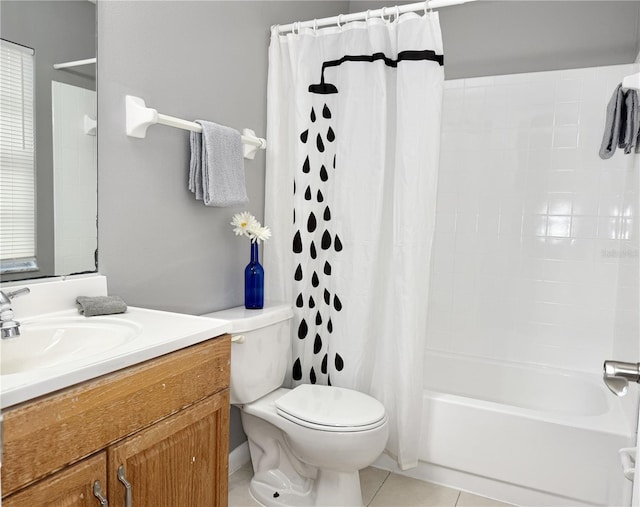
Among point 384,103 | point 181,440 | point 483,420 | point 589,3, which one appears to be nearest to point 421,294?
point 483,420

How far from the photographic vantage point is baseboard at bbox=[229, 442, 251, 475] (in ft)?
7.66

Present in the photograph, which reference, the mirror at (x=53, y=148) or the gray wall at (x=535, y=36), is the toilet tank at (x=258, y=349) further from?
the gray wall at (x=535, y=36)

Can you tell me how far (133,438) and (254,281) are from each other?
105 centimetres

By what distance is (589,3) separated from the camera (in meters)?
2.67

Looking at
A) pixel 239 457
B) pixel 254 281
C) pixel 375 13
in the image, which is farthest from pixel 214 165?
pixel 239 457

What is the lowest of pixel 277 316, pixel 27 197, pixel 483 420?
pixel 483 420

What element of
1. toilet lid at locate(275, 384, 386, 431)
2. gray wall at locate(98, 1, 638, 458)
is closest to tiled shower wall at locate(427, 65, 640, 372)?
gray wall at locate(98, 1, 638, 458)

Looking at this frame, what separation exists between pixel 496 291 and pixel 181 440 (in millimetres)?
2119

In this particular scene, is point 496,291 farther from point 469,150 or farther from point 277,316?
point 277,316

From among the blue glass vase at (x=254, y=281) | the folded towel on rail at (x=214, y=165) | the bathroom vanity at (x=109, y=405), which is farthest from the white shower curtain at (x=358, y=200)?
the bathroom vanity at (x=109, y=405)

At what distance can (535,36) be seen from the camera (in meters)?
2.80

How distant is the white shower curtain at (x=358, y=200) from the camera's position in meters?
2.08

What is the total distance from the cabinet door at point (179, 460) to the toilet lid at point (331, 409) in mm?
450

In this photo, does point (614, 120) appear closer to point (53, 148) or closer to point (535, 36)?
point (535, 36)
